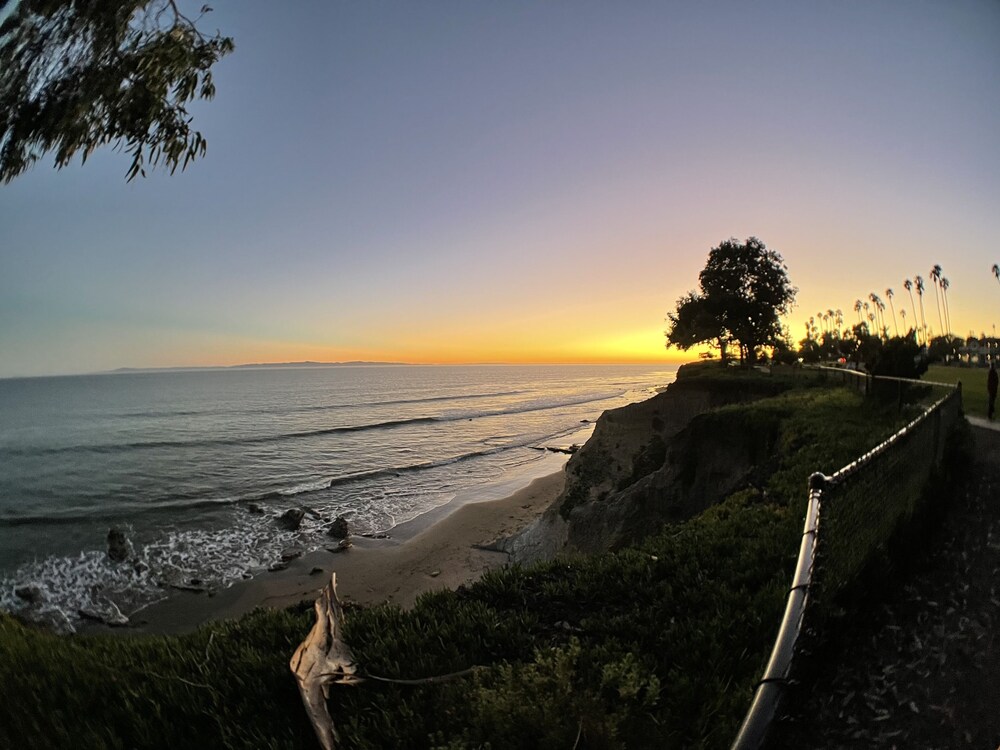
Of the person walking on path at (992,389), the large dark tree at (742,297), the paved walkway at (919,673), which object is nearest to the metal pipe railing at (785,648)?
the paved walkway at (919,673)

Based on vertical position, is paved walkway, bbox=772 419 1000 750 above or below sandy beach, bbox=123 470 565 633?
above

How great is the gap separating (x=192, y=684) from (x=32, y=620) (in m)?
14.5

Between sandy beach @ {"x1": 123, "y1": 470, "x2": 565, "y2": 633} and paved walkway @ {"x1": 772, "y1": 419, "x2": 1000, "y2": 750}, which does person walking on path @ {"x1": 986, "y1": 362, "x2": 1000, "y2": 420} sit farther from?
sandy beach @ {"x1": 123, "y1": 470, "x2": 565, "y2": 633}

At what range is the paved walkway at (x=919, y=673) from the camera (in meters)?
2.82

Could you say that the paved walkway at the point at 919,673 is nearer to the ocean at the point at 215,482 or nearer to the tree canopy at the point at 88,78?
the tree canopy at the point at 88,78

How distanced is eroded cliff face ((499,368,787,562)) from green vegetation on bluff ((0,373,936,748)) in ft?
21.4

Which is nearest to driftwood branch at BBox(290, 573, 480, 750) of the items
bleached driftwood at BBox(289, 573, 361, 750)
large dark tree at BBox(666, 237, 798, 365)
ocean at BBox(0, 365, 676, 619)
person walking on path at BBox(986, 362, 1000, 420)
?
bleached driftwood at BBox(289, 573, 361, 750)

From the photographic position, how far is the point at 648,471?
17.8 meters

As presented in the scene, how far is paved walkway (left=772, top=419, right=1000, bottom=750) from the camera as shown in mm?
2816

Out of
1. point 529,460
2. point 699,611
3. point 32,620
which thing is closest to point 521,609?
point 699,611

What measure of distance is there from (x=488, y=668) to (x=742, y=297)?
44054 millimetres

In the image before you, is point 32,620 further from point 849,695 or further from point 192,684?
point 849,695

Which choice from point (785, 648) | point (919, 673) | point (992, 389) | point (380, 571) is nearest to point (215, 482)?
point (380, 571)

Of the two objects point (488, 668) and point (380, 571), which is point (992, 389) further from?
point (380, 571)
